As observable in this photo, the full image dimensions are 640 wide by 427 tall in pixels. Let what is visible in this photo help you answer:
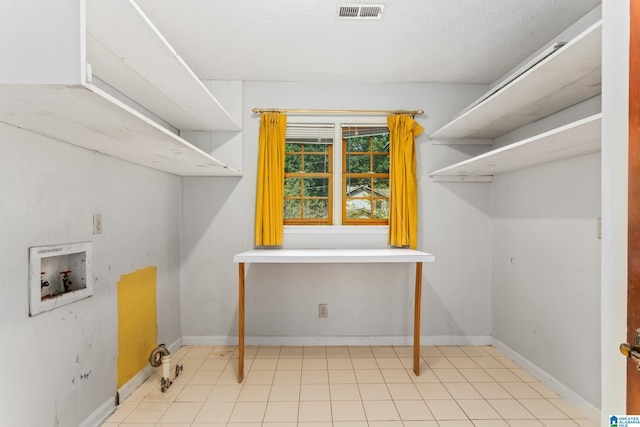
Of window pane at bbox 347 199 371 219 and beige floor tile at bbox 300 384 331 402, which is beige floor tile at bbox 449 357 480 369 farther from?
window pane at bbox 347 199 371 219

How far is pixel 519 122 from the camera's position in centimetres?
271

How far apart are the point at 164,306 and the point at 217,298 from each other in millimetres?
497

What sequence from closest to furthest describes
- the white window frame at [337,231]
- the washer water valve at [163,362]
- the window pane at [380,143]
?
the washer water valve at [163,362] < the white window frame at [337,231] < the window pane at [380,143]

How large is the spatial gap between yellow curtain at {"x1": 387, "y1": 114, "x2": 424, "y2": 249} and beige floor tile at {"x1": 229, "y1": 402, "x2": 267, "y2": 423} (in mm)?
1800

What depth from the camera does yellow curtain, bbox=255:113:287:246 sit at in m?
3.13

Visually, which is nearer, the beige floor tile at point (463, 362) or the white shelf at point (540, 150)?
the white shelf at point (540, 150)

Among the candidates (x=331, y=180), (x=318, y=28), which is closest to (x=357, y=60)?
(x=318, y=28)

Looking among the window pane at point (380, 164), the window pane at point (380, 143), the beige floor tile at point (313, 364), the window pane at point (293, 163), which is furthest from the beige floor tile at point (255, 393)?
the window pane at point (380, 143)

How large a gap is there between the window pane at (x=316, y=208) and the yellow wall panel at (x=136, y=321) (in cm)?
149

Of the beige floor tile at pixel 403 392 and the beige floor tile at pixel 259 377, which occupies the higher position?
the beige floor tile at pixel 403 392

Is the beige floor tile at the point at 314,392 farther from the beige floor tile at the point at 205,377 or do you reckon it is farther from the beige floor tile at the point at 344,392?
the beige floor tile at the point at 205,377

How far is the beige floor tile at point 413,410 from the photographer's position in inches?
80.9

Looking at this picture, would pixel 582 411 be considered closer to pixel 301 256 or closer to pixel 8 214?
pixel 301 256

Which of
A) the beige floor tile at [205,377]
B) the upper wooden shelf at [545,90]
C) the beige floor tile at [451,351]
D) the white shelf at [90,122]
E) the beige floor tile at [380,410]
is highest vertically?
the upper wooden shelf at [545,90]
